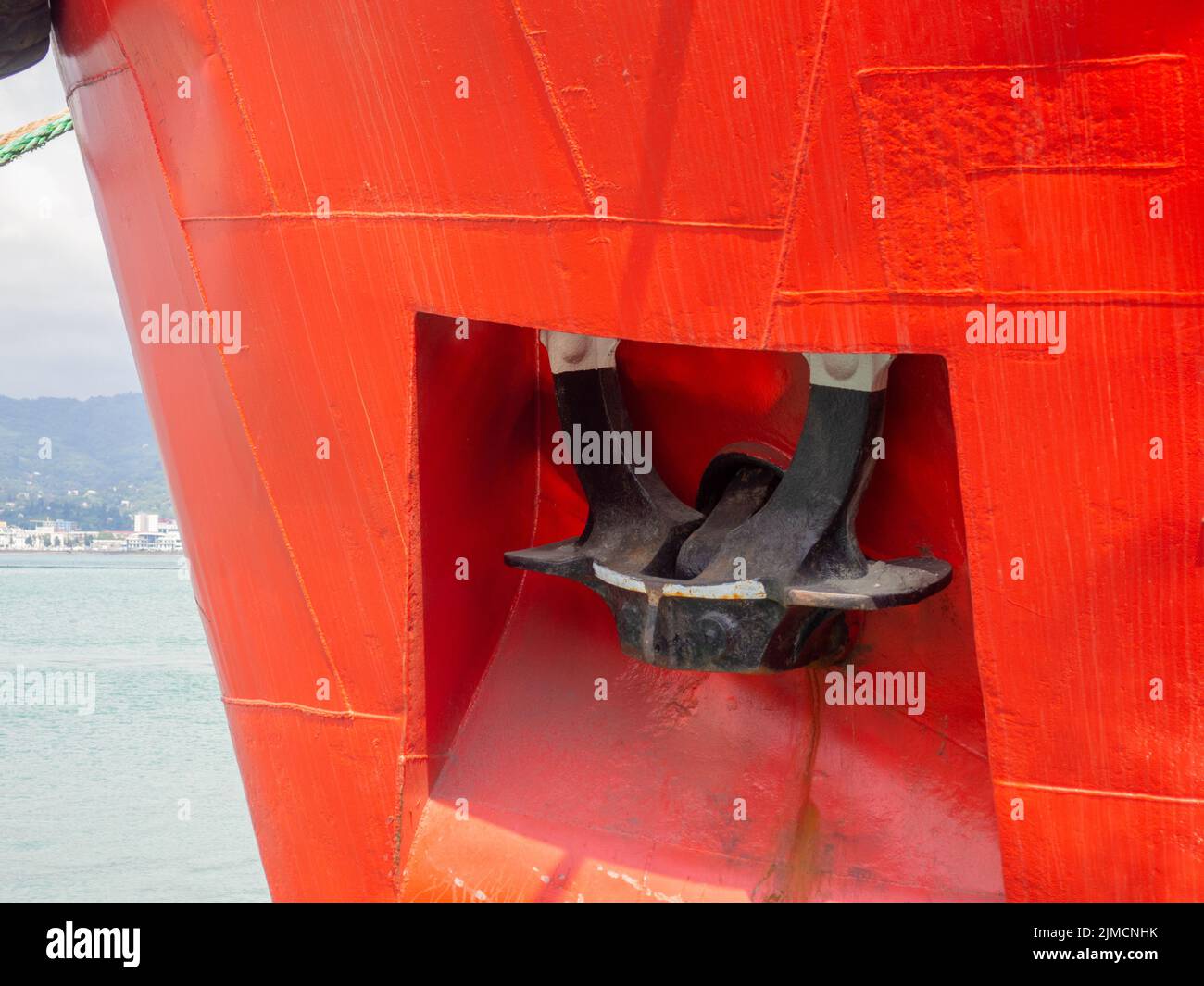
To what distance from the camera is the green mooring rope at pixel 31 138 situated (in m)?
4.15

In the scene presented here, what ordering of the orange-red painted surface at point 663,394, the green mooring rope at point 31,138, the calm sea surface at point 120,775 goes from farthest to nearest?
the calm sea surface at point 120,775 → the green mooring rope at point 31,138 → the orange-red painted surface at point 663,394

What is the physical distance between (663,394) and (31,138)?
233 centimetres

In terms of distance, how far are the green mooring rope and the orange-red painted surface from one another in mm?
735

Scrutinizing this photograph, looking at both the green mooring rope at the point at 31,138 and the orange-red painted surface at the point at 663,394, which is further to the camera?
the green mooring rope at the point at 31,138

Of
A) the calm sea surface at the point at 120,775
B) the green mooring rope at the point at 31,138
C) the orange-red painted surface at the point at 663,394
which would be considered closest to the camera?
the orange-red painted surface at the point at 663,394

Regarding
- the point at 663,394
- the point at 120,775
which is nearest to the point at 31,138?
the point at 663,394

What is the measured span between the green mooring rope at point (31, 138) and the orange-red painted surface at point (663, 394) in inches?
28.9

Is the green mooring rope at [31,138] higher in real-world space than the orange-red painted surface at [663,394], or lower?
higher

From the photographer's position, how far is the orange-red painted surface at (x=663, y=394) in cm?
228

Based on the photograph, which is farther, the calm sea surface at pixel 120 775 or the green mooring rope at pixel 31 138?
the calm sea surface at pixel 120 775

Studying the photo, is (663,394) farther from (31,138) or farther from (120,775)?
(120,775)

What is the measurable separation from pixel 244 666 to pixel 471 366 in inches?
36.6

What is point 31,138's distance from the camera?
423 centimetres
